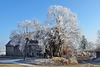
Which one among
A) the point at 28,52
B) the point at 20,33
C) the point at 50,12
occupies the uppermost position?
the point at 50,12

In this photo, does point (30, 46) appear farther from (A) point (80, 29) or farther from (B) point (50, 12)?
(A) point (80, 29)

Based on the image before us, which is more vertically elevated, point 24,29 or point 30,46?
point 24,29

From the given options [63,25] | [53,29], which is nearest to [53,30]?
[53,29]

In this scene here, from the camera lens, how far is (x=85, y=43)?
52438 mm

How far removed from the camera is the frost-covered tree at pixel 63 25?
2241cm

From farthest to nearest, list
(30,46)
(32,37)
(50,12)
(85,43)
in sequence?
1. (85,43)
2. (30,46)
3. (50,12)
4. (32,37)

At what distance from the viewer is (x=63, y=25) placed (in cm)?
2294

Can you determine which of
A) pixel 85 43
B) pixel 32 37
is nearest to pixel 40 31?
pixel 32 37

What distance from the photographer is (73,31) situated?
74.5 ft

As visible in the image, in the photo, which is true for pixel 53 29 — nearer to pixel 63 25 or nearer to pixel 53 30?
pixel 53 30

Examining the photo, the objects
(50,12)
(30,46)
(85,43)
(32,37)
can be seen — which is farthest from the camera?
(85,43)

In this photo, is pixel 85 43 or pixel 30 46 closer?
pixel 30 46

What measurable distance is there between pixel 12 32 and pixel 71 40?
11.7 m

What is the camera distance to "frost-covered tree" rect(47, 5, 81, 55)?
22406 millimetres
